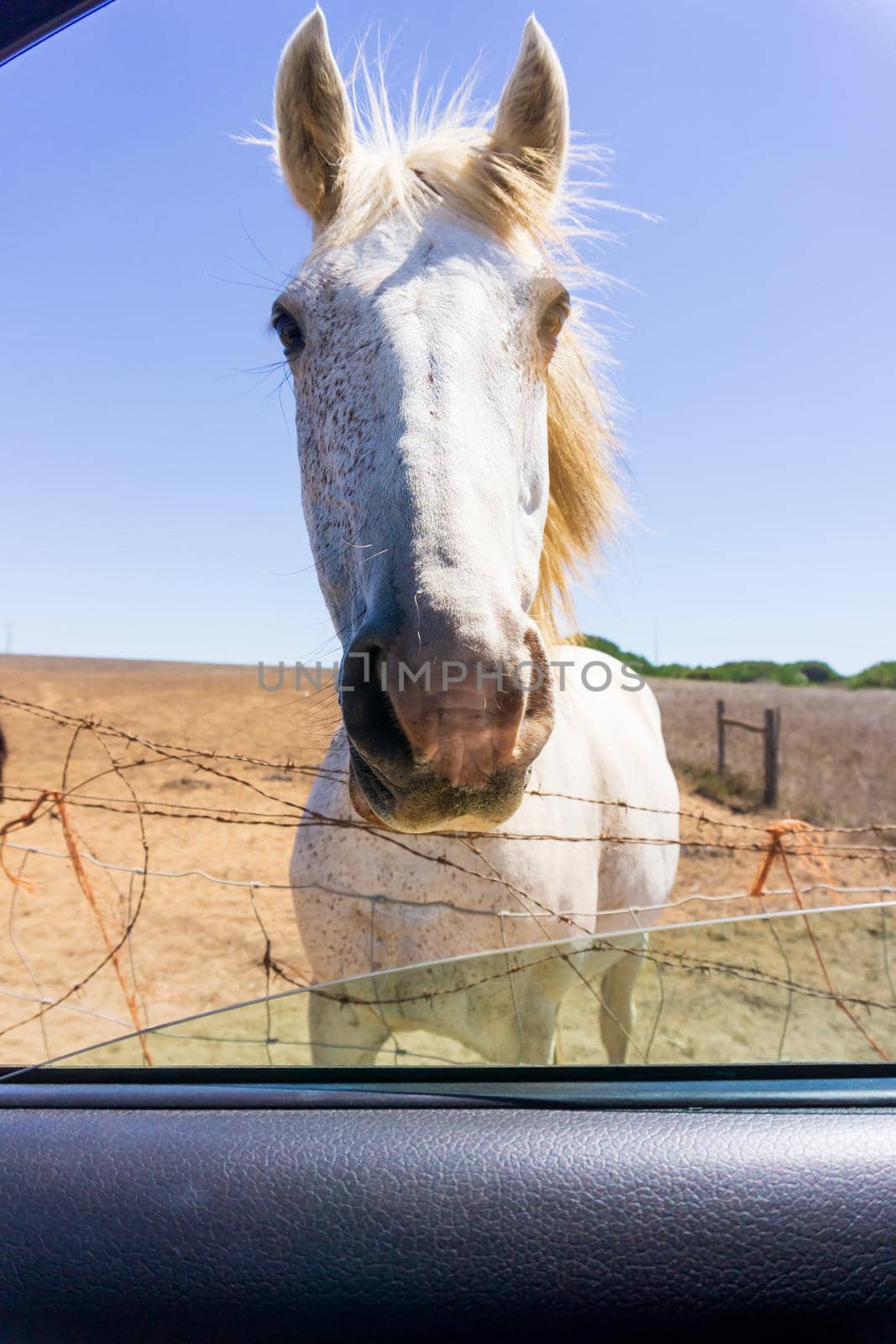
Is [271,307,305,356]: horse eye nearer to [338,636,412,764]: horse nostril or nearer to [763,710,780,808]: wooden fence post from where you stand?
[338,636,412,764]: horse nostril

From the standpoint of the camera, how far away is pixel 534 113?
1864 mm

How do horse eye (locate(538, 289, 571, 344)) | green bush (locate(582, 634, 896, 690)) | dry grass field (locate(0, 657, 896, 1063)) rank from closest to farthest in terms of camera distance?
dry grass field (locate(0, 657, 896, 1063)), horse eye (locate(538, 289, 571, 344)), green bush (locate(582, 634, 896, 690))

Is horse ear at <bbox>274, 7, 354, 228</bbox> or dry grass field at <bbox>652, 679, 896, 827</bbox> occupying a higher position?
horse ear at <bbox>274, 7, 354, 228</bbox>

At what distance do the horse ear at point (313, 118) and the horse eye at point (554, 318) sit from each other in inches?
23.0

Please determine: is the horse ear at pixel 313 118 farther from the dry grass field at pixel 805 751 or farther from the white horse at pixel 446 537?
the dry grass field at pixel 805 751

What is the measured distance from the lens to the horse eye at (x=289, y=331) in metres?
1.67

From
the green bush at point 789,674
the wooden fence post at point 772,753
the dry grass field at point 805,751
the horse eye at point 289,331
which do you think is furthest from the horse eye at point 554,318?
the green bush at point 789,674

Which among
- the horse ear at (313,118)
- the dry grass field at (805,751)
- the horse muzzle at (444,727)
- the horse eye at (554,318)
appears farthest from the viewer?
the dry grass field at (805,751)

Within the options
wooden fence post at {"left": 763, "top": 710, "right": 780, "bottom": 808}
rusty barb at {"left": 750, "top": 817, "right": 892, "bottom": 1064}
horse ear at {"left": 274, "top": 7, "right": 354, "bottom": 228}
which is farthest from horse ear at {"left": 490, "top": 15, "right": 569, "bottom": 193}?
wooden fence post at {"left": 763, "top": 710, "right": 780, "bottom": 808}

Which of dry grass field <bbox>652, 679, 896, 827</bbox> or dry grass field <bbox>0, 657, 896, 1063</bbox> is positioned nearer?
dry grass field <bbox>0, 657, 896, 1063</bbox>

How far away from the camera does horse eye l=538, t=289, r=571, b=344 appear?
1630mm

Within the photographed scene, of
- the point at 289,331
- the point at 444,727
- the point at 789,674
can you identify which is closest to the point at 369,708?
the point at 444,727

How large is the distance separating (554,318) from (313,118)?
807 mm

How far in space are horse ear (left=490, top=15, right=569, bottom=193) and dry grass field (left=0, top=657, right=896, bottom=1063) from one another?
1.41 m
